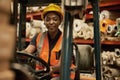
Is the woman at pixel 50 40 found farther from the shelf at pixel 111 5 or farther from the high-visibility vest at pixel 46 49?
the shelf at pixel 111 5

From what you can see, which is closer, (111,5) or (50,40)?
(50,40)

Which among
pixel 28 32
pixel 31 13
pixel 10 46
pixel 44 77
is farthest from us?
pixel 31 13

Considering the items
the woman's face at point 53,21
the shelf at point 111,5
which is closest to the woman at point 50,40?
the woman's face at point 53,21

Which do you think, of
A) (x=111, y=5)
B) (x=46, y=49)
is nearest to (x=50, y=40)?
(x=46, y=49)

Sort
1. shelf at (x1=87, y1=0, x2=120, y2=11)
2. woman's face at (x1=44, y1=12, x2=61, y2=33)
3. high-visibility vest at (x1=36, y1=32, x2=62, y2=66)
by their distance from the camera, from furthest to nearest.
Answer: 1. shelf at (x1=87, y1=0, x2=120, y2=11)
2. woman's face at (x1=44, y1=12, x2=61, y2=33)
3. high-visibility vest at (x1=36, y1=32, x2=62, y2=66)

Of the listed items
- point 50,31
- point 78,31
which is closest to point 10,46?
point 50,31

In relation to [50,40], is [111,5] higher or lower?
higher

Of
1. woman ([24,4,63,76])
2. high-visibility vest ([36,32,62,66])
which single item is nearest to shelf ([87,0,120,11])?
woman ([24,4,63,76])

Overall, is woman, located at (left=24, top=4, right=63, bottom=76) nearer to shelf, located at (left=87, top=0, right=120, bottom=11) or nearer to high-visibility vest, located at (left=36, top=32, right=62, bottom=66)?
high-visibility vest, located at (left=36, top=32, right=62, bottom=66)

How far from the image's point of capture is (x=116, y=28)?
3.86 metres

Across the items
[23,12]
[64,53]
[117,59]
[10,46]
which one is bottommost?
[117,59]

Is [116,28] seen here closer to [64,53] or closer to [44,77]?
[44,77]

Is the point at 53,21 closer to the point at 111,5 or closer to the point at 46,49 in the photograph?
the point at 46,49

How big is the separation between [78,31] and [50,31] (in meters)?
1.34
